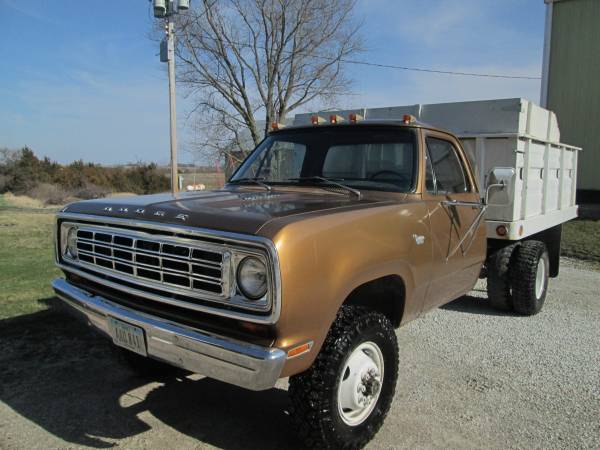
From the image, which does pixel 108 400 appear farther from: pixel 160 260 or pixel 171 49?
pixel 171 49

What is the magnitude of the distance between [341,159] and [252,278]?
184 centimetres

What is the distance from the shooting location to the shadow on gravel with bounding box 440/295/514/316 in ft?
19.8

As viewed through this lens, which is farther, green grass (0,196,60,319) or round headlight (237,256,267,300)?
green grass (0,196,60,319)

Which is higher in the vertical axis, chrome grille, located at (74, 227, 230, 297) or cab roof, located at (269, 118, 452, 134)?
cab roof, located at (269, 118, 452, 134)

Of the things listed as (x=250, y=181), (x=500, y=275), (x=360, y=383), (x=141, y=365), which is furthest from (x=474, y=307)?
(x=141, y=365)

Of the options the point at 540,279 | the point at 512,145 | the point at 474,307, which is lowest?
the point at 474,307

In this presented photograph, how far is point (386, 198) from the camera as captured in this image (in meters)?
3.56

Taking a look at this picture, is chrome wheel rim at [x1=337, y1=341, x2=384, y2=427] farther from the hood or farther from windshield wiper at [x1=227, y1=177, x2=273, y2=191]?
windshield wiper at [x1=227, y1=177, x2=273, y2=191]

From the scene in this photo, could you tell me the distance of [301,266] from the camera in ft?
7.94

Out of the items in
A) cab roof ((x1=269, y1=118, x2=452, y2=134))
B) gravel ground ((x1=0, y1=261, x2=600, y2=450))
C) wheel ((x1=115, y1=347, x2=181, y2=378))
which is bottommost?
gravel ground ((x1=0, y1=261, x2=600, y2=450))

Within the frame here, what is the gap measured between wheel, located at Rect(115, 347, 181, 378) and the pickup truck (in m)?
0.02

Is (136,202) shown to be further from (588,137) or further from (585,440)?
(588,137)

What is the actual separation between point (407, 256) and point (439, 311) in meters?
3.10

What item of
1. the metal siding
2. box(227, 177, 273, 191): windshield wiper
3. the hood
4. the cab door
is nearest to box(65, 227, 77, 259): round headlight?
the hood
